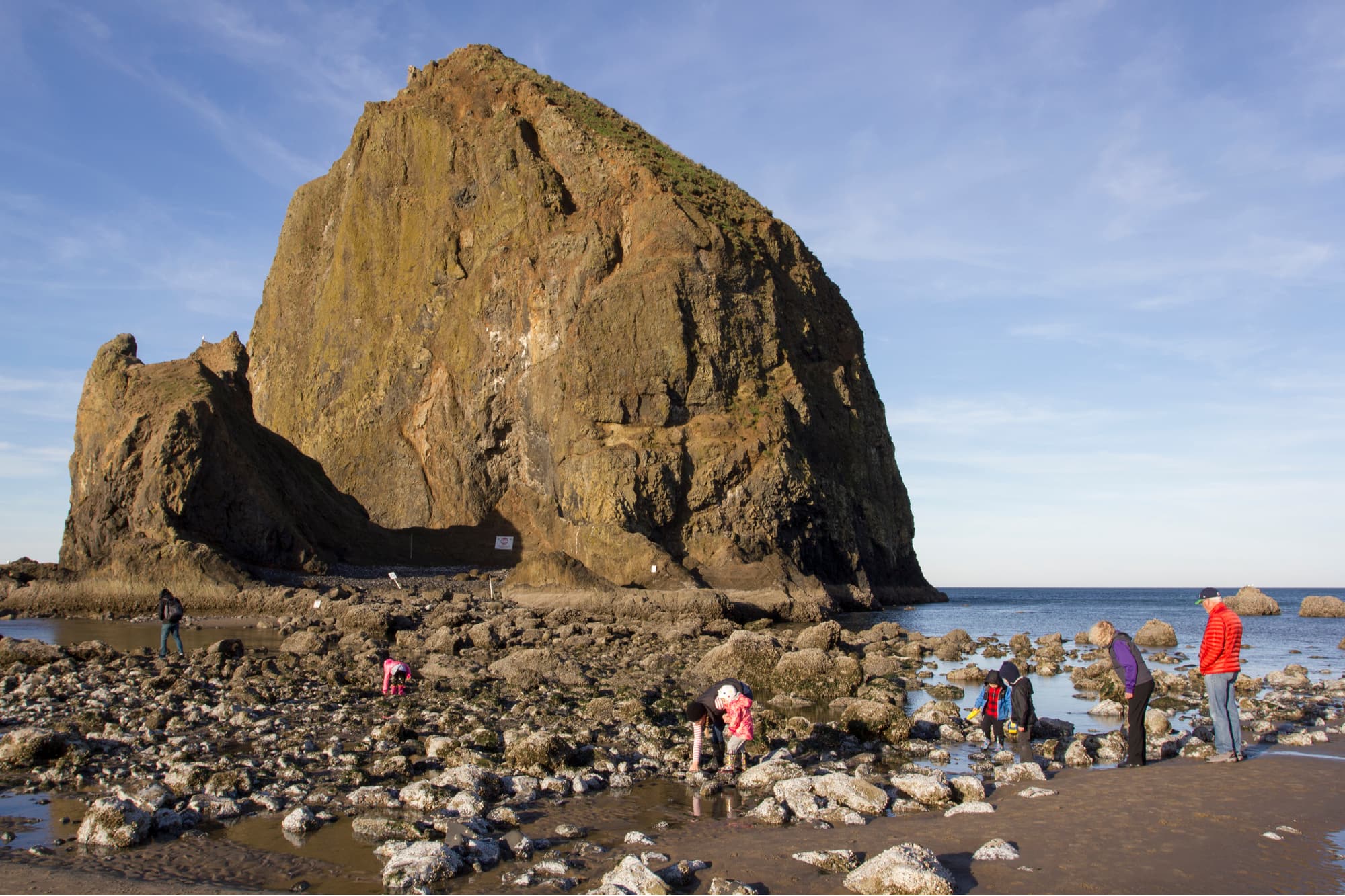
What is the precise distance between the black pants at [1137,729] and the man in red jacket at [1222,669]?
0.75 metres

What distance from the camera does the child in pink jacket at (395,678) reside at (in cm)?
1691

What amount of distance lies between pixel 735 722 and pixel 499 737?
136 inches

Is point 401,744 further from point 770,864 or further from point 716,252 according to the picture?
point 716,252

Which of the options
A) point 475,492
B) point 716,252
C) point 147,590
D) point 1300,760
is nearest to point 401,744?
point 1300,760

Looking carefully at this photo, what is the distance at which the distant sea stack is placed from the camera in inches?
1895

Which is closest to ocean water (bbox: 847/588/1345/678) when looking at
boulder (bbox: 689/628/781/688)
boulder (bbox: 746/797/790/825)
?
boulder (bbox: 689/628/781/688)

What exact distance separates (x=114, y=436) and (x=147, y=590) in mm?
8527

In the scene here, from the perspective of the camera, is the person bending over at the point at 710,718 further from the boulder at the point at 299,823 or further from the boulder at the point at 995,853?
the boulder at the point at 299,823

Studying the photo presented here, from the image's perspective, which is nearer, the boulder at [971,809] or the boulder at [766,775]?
the boulder at [971,809]

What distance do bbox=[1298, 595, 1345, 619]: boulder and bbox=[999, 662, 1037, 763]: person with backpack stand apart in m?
62.3

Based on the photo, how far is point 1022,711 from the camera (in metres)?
12.3

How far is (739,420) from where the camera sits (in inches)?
2025

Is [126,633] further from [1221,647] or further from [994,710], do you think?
[1221,647]

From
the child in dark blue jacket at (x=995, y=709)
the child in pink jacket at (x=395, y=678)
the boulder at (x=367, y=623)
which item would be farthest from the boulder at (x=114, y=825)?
the boulder at (x=367, y=623)
